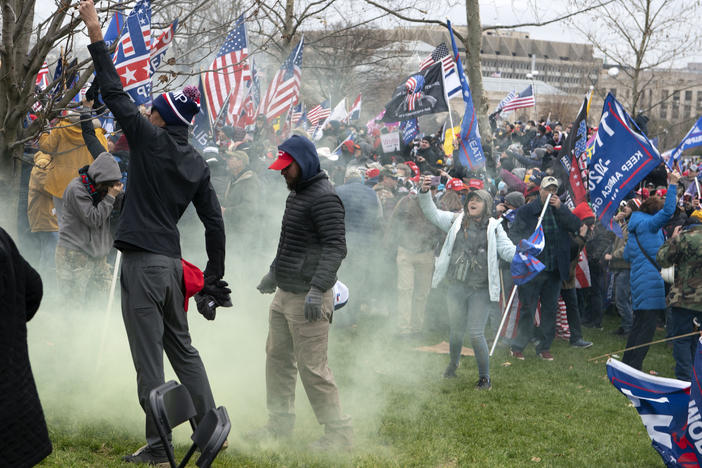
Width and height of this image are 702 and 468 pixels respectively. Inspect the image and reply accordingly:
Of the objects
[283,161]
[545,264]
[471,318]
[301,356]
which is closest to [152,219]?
[283,161]

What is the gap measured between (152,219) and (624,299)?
8.01 metres

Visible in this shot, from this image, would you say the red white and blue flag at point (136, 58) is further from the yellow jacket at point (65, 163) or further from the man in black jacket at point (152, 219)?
the man in black jacket at point (152, 219)

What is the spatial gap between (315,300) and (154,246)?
113 centimetres

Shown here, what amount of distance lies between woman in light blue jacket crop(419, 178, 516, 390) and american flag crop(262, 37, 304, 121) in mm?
5016

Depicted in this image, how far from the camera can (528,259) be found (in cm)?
814

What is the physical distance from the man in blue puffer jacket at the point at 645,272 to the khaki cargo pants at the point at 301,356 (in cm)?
407

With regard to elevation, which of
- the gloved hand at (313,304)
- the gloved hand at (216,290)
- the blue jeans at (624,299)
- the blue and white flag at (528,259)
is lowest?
the blue jeans at (624,299)

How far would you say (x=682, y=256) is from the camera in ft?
22.3

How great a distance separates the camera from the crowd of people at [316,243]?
4.17 meters

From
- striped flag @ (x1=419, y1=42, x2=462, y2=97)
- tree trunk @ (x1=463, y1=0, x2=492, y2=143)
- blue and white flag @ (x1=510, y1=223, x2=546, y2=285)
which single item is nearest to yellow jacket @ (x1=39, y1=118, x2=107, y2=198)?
blue and white flag @ (x1=510, y1=223, x2=546, y2=285)

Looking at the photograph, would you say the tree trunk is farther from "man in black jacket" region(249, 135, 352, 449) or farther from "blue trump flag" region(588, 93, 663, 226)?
"man in black jacket" region(249, 135, 352, 449)

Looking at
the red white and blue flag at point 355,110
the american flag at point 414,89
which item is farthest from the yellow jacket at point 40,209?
the red white and blue flag at point 355,110

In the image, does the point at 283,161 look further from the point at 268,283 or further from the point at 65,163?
the point at 65,163

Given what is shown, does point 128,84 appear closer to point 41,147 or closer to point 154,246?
point 41,147
